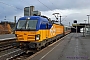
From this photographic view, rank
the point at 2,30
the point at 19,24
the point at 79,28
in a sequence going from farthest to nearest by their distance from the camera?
1. the point at 79,28
2. the point at 2,30
3. the point at 19,24

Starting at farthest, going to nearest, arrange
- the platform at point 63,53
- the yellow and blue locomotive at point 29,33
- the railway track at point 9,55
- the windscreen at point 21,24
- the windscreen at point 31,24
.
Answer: the windscreen at point 21,24 → the windscreen at point 31,24 → the yellow and blue locomotive at point 29,33 → the railway track at point 9,55 → the platform at point 63,53

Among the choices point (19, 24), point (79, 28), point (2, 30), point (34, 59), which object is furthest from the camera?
point (79, 28)

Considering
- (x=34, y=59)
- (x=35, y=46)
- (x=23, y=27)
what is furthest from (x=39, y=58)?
(x=23, y=27)

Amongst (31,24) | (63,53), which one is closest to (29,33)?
(31,24)

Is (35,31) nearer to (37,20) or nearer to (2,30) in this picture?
(37,20)

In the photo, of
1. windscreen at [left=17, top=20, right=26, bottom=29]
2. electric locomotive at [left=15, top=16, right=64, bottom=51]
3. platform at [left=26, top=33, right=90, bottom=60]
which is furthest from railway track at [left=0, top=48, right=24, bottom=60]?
windscreen at [left=17, top=20, right=26, bottom=29]

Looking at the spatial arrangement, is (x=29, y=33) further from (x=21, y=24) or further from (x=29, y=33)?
(x=21, y=24)

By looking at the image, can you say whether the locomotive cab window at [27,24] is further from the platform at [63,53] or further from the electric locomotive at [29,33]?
the platform at [63,53]

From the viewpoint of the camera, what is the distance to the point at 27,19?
655 inches

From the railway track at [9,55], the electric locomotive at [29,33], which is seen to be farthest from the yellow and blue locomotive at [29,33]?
the railway track at [9,55]

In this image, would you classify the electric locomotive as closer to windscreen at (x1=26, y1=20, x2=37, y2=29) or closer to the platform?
windscreen at (x1=26, y1=20, x2=37, y2=29)

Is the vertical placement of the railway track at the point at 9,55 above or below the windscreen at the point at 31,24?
below

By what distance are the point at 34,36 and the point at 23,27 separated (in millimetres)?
1340

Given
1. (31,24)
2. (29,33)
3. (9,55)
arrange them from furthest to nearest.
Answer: (31,24) → (29,33) → (9,55)
